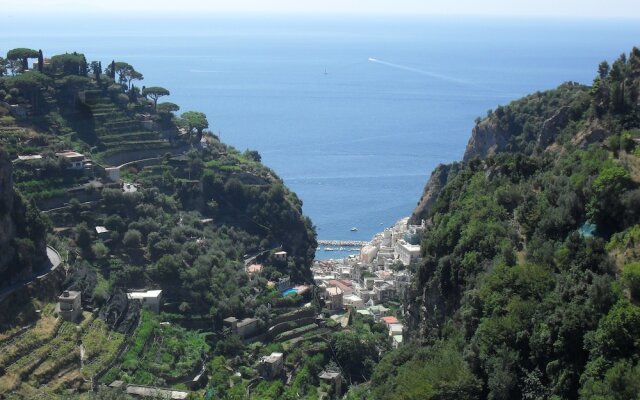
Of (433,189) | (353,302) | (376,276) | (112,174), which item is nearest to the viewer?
(112,174)

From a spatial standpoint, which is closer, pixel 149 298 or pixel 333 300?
pixel 149 298

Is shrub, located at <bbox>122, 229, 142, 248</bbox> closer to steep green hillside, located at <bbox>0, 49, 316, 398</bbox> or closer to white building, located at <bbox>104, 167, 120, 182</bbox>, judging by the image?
steep green hillside, located at <bbox>0, 49, 316, 398</bbox>

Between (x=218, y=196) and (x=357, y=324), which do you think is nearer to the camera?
(x=357, y=324)

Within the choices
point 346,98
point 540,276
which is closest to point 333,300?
point 540,276

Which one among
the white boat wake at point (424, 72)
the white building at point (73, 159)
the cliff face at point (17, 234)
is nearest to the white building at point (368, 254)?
the white building at point (73, 159)

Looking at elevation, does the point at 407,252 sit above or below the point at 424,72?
below

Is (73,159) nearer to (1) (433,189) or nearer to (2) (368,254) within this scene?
(2) (368,254)

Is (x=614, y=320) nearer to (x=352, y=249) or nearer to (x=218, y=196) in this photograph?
(x=218, y=196)

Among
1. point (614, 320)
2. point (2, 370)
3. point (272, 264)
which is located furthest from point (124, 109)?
point (614, 320)
